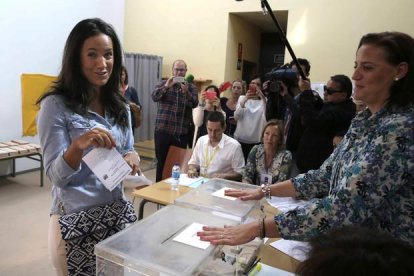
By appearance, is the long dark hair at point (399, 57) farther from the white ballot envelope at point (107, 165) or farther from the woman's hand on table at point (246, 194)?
the white ballot envelope at point (107, 165)

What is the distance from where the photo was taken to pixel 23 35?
14.3 feet

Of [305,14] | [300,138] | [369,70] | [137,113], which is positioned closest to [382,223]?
[369,70]

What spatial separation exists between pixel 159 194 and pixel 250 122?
5.49 ft

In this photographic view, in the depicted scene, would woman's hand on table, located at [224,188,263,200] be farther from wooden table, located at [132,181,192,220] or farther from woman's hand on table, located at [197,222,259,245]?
wooden table, located at [132,181,192,220]

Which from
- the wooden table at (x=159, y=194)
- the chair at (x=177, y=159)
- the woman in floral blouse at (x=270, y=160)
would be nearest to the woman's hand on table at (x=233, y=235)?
the wooden table at (x=159, y=194)

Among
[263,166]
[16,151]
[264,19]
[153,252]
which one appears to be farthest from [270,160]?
[264,19]

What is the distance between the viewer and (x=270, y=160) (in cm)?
264

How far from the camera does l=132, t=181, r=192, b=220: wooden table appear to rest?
2103mm

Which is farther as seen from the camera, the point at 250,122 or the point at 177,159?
the point at 250,122

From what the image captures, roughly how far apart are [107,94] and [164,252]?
2.10ft

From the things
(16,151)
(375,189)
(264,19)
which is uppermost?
(264,19)

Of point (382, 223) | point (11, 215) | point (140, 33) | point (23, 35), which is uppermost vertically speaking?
point (140, 33)

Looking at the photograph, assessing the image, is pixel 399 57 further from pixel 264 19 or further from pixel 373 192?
pixel 264 19

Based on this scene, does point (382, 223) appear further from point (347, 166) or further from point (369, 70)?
point (369, 70)
